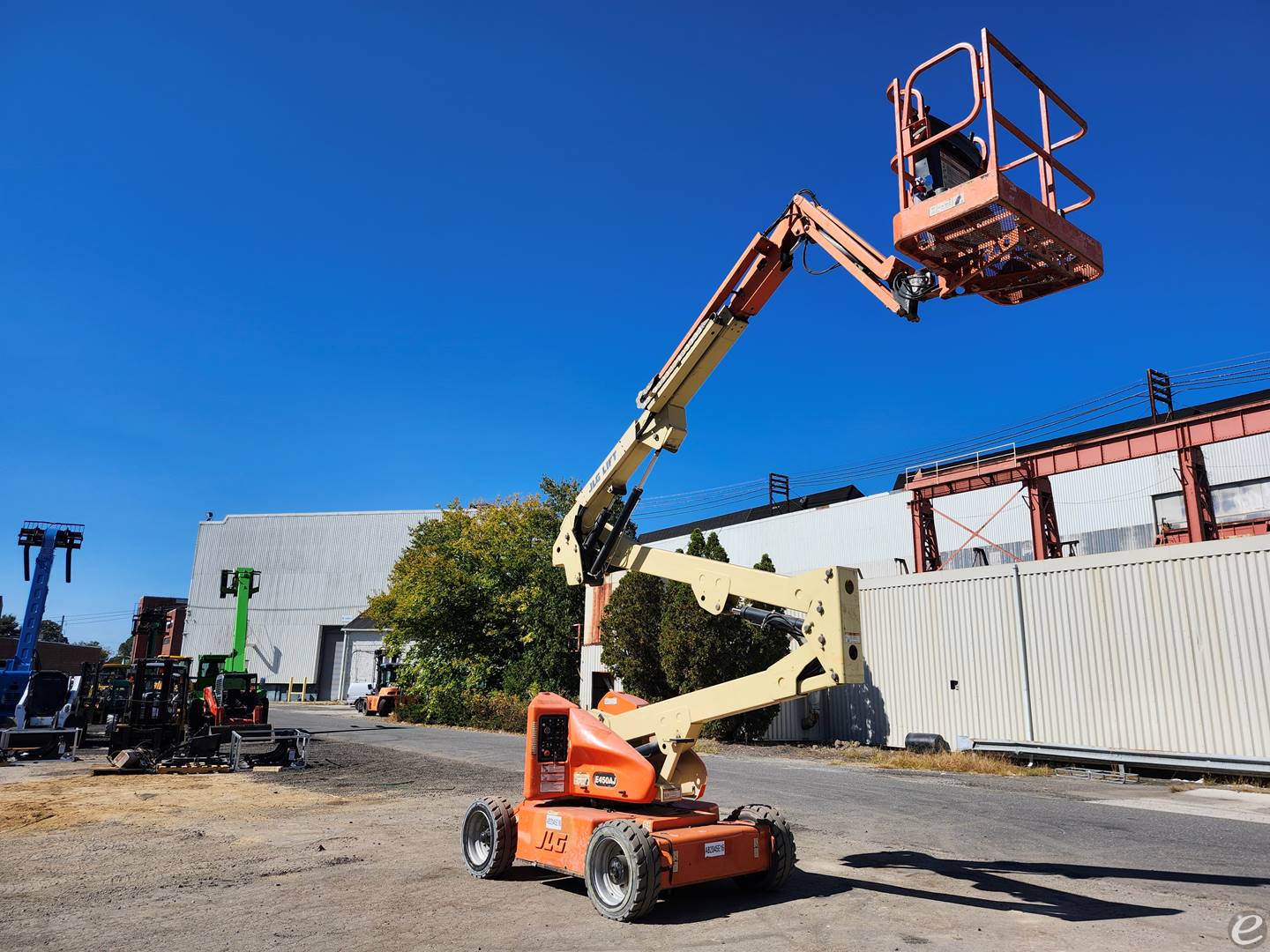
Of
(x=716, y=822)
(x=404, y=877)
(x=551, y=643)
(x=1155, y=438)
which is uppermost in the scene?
(x=1155, y=438)

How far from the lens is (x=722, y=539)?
160 ft

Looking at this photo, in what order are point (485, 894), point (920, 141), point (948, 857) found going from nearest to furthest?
point (920, 141) → point (485, 894) → point (948, 857)

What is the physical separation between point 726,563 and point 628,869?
119 inches

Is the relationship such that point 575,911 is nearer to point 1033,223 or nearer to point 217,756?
point 1033,223

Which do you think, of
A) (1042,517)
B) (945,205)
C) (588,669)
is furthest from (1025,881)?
(588,669)

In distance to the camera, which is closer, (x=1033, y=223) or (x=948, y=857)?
(x=1033, y=223)

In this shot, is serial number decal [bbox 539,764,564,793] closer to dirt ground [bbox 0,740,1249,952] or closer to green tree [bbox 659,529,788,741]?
dirt ground [bbox 0,740,1249,952]

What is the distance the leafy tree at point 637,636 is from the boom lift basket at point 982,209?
23393 millimetres

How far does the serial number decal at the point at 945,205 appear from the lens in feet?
21.3

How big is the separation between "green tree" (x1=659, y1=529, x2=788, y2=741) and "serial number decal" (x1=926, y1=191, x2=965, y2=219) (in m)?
20.9

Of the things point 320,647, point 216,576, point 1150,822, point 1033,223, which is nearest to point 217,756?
point 1150,822

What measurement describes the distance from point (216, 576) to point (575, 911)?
260ft

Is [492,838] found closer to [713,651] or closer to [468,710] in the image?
[713,651]

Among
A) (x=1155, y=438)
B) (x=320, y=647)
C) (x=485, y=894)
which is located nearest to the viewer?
(x=485, y=894)
